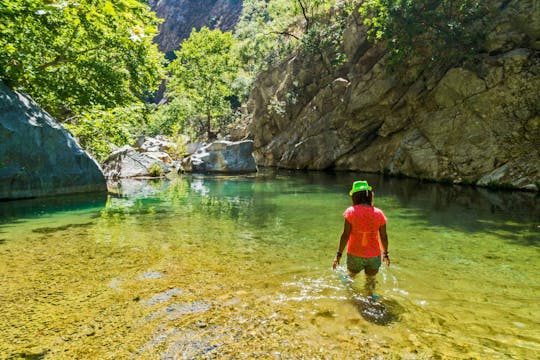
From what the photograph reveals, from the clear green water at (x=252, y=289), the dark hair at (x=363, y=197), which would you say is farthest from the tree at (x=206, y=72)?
the dark hair at (x=363, y=197)

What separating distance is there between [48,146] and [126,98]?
5283 mm

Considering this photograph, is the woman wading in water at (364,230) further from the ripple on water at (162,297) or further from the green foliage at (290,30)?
the green foliage at (290,30)

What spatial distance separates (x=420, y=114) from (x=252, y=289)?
22.6 m

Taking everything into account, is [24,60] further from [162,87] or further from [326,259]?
[162,87]

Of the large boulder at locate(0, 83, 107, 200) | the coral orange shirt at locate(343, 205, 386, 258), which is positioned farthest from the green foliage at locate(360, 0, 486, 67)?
the coral orange shirt at locate(343, 205, 386, 258)

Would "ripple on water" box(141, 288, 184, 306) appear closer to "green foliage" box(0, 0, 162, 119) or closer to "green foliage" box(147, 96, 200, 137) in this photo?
"green foliage" box(0, 0, 162, 119)

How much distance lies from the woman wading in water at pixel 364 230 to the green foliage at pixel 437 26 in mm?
19079

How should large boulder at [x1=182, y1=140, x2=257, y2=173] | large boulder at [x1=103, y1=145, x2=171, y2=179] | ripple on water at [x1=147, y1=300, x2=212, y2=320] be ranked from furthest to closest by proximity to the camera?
large boulder at [x1=182, y1=140, x2=257, y2=173] → large boulder at [x1=103, y1=145, x2=171, y2=179] → ripple on water at [x1=147, y1=300, x2=212, y2=320]

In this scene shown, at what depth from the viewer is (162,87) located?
98812 mm

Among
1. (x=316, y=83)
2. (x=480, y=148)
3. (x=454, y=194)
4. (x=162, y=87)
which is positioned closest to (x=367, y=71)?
(x=316, y=83)

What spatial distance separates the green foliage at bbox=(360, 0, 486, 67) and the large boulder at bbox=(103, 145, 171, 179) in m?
17.3

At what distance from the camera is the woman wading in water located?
14.9ft

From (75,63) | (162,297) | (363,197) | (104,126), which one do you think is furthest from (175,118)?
(363,197)

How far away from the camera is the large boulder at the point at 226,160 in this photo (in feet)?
89.0
